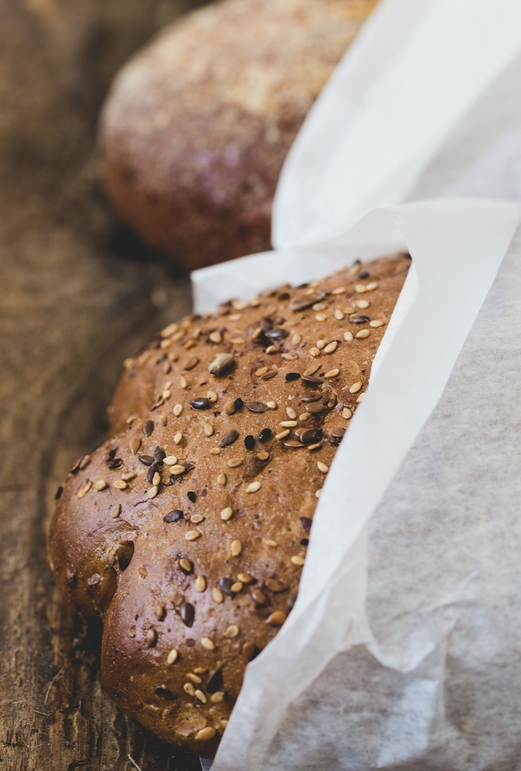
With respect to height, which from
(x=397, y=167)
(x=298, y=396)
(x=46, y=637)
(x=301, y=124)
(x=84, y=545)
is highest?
(x=301, y=124)

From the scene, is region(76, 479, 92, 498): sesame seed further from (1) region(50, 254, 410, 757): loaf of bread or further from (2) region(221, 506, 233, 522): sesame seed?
(2) region(221, 506, 233, 522): sesame seed

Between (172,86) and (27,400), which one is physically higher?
(172,86)

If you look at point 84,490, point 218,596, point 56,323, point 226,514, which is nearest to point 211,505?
point 226,514

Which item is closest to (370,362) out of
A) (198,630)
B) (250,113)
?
(198,630)

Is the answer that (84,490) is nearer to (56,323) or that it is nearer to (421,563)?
(421,563)

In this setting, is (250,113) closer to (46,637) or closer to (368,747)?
(46,637)

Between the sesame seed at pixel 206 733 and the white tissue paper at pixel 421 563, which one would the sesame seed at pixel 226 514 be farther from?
the sesame seed at pixel 206 733
